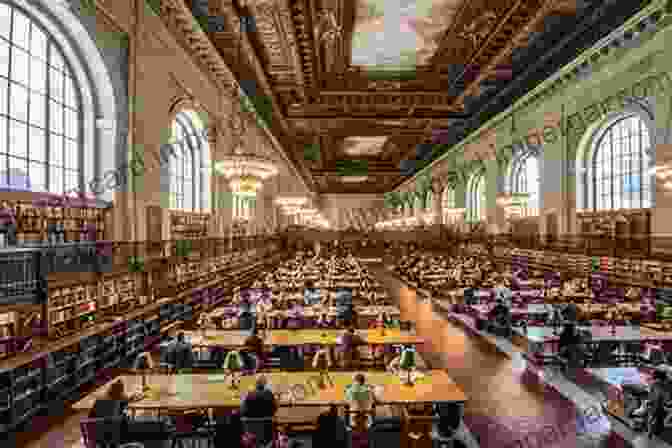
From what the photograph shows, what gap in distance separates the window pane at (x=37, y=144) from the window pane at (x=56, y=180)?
305 millimetres

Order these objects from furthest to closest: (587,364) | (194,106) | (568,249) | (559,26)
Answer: (568,249)
(194,106)
(559,26)
(587,364)

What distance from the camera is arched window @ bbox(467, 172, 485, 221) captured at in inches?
1137

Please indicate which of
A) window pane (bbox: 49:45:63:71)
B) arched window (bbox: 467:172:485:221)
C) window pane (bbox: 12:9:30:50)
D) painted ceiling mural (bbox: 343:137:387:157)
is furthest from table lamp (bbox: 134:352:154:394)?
arched window (bbox: 467:172:485:221)

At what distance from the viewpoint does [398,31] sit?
1234 cm

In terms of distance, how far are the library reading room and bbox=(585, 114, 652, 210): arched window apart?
86mm

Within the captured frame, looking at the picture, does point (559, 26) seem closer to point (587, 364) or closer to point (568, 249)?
point (568, 249)

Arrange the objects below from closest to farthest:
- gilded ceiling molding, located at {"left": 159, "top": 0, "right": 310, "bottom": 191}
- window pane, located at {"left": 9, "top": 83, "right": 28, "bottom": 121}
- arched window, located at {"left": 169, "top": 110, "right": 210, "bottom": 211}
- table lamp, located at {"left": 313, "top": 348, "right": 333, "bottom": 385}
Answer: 1. table lamp, located at {"left": 313, "top": 348, "right": 333, "bottom": 385}
2. window pane, located at {"left": 9, "top": 83, "right": 28, "bottom": 121}
3. gilded ceiling molding, located at {"left": 159, "top": 0, "right": 310, "bottom": 191}
4. arched window, located at {"left": 169, "top": 110, "right": 210, "bottom": 211}

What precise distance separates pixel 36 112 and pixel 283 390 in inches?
273

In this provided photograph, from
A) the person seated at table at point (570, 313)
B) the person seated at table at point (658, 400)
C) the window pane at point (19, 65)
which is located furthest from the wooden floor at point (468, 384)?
the window pane at point (19, 65)

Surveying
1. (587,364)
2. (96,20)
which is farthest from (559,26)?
(96,20)

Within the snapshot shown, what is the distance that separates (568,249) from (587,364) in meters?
9.89

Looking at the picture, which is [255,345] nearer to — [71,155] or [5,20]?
[71,155]

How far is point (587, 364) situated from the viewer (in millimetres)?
7395

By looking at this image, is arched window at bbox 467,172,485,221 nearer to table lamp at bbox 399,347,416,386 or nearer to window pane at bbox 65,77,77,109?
window pane at bbox 65,77,77,109
